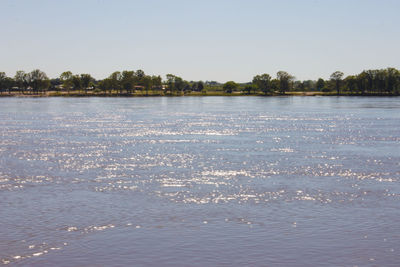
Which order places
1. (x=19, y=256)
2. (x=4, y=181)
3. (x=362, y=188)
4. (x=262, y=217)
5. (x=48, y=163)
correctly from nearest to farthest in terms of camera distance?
(x=19, y=256) < (x=262, y=217) < (x=362, y=188) < (x=4, y=181) < (x=48, y=163)

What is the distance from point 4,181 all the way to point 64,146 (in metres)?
18.6

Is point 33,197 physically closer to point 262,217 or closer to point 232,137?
point 262,217

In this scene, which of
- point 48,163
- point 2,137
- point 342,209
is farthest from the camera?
point 2,137

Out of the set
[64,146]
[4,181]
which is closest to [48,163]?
[4,181]

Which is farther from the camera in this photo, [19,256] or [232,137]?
[232,137]

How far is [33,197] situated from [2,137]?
3590cm

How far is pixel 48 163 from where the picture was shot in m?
36.1

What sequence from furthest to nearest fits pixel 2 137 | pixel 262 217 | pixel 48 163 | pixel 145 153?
pixel 2 137, pixel 145 153, pixel 48 163, pixel 262 217

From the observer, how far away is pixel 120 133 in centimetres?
6294

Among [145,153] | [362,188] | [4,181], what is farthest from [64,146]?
[362,188]

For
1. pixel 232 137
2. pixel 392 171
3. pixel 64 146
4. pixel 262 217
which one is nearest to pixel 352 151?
pixel 392 171

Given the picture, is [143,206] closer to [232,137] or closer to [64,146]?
[64,146]

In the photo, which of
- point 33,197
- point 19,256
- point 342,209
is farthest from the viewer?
point 33,197

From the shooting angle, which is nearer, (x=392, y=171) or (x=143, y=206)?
(x=143, y=206)
